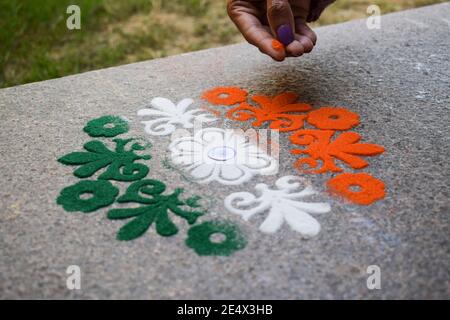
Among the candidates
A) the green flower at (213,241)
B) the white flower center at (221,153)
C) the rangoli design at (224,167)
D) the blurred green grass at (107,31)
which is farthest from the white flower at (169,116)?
the blurred green grass at (107,31)

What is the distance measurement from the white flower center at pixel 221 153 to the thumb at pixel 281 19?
0.34 meters

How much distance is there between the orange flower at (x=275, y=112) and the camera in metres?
1.17

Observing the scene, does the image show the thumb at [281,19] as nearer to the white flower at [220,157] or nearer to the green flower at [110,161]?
the white flower at [220,157]

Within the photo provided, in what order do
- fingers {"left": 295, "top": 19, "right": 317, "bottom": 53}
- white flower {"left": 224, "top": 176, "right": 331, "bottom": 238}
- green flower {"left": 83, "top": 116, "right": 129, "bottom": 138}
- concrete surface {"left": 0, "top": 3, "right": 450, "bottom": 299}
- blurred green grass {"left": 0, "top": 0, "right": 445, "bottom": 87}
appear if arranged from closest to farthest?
concrete surface {"left": 0, "top": 3, "right": 450, "bottom": 299} → white flower {"left": 224, "top": 176, "right": 331, "bottom": 238} → green flower {"left": 83, "top": 116, "right": 129, "bottom": 138} → fingers {"left": 295, "top": 19, "right": 317, "bottom": 53} → blurred green grass {"left": 0, "top": 0, "right": 445, "bottom": 87}

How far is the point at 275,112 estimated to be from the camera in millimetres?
1220

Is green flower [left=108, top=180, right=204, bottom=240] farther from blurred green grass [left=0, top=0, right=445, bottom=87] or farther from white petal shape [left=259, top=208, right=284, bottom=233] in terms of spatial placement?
blurred green grass [left=0, top=0, right=445, bottom=87]

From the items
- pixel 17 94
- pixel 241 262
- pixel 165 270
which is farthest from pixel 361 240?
pixel 17 94

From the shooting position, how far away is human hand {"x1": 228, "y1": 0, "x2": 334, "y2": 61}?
1218mm

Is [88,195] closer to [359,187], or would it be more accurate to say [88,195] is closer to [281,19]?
[359,187]

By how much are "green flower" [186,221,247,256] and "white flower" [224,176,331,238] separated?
4 centimetres

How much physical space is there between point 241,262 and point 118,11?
68.3 inches

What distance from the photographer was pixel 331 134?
1122 millimetres

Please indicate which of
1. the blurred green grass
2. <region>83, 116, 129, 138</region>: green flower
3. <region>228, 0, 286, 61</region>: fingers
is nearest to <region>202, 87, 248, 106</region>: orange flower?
<region>228, 0, 286, 61</region>: fingers

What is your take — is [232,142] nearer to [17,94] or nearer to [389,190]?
[389,190]
